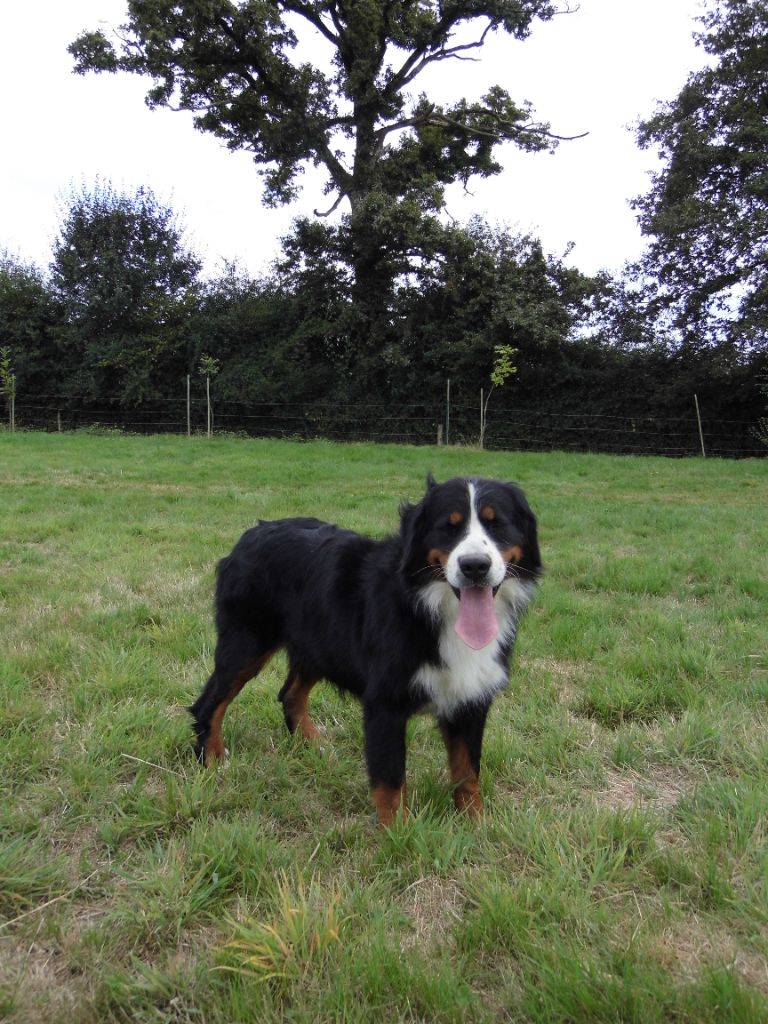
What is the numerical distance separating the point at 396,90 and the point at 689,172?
8.81 meters

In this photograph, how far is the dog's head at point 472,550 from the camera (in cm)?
213

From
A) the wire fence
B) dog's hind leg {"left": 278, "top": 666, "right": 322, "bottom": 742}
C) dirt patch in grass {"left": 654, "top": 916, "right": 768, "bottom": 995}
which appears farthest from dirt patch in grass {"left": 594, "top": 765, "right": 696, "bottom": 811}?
the wire fence

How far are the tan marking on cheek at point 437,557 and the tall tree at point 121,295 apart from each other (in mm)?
19431

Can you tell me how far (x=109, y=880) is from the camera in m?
1.86

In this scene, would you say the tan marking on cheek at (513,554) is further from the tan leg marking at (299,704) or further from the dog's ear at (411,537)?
the tan leg marking at (299,704)

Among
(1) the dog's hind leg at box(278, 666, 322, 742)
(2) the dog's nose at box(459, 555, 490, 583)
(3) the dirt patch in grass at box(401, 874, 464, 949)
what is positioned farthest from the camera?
(1) the dog's hind leg at box(278, 666, 322, 742)

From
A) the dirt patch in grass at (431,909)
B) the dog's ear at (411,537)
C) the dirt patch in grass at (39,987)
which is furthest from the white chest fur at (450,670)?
the dirt patch in grass at (39,987)

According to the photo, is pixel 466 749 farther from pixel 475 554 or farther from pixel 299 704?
pixel 299 704

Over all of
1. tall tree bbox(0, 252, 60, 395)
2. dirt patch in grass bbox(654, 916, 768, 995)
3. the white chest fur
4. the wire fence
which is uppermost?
tall tree bbox(0, 252, 60, 395)

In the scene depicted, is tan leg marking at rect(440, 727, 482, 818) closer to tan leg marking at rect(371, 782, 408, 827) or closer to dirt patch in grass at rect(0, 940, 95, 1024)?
tan leg marking at rect(371, 782, 408, 827)

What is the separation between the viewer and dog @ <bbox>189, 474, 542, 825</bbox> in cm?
218

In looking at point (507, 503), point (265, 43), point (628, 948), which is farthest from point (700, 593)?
point (265, 43)

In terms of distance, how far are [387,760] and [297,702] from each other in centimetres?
79

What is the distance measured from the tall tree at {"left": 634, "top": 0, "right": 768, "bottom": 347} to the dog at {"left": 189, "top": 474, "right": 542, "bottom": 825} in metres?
17.4
